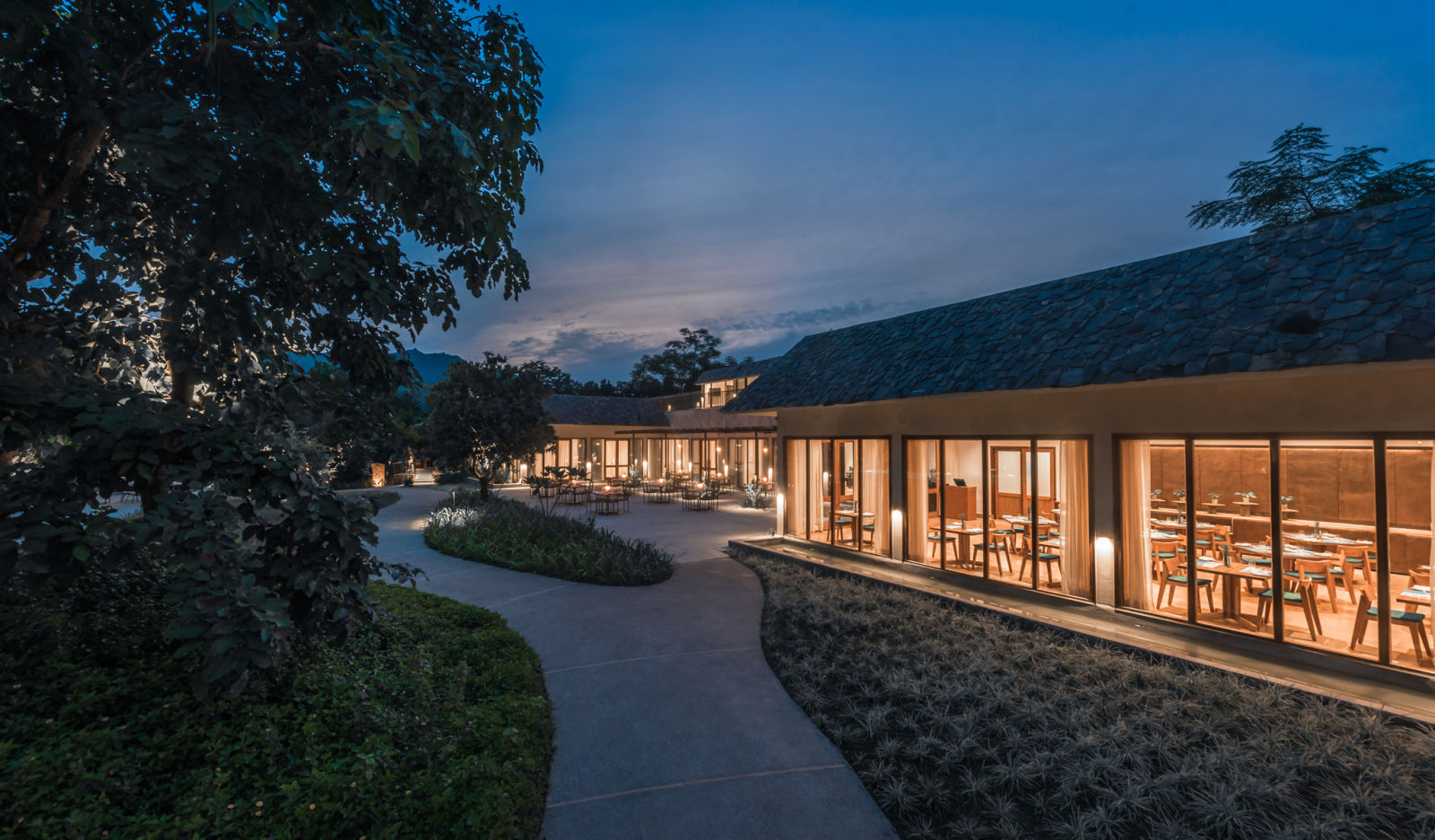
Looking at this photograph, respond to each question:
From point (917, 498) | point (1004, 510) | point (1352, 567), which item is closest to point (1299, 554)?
point (1352, 567)

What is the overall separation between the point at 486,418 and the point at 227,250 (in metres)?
16.5

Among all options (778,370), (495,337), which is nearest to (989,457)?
(778,370)

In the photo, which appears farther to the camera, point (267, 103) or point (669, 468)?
point (669, 468)

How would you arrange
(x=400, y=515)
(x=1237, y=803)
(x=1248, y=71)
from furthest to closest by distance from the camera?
(x=1248, y=71)
(x=400, y=515)
(x=1237, y=803)

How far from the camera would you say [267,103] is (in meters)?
3.39

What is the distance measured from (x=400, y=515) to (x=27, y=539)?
Result: 18157 mm

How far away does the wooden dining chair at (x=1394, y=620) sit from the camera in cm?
556

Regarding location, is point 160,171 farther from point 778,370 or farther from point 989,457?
point 778,370

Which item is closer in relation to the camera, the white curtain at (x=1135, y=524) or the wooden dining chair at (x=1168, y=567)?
the wooden dining chair at (x=1168, y=567)

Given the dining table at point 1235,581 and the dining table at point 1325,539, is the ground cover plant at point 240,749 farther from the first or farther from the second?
the dining table at point 1325,539

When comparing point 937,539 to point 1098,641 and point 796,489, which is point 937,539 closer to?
point 1098,641

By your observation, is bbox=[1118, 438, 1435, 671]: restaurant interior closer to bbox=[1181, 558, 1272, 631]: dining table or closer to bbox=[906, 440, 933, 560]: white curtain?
bbox=[1181, 558, 1272, 631]: dining table

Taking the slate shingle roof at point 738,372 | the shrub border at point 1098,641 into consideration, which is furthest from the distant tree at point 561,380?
the shrub border at point 1098,641

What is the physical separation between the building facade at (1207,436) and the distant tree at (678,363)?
51117 mm
